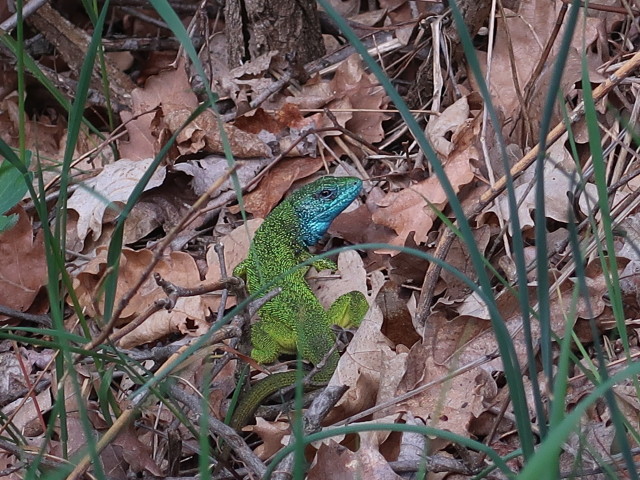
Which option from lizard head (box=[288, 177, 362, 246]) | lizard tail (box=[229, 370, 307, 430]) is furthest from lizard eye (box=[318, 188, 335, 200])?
lizard tail (box=[229, 370, 307, 430])

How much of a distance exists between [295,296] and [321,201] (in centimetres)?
67

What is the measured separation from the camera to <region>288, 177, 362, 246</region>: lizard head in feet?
13.7

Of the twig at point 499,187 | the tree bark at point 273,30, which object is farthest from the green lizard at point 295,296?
the tree bark at point 273,30

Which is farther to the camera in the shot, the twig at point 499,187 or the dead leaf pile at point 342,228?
the twig at point 499,187

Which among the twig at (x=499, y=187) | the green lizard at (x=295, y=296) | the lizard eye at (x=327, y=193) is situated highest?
the twig at (x=499, y=187)

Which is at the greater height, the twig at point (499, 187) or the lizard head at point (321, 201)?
the twig at point (499, 187)

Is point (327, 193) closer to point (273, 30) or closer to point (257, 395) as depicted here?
point (273, 30)

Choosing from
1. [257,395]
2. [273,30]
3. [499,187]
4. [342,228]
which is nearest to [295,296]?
[342,228]

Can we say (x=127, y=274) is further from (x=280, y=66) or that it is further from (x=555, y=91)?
(x=555, y=91)

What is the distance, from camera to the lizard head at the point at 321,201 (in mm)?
4161

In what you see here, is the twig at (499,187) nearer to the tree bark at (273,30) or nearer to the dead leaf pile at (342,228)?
the dead leaf pile at (342,228)

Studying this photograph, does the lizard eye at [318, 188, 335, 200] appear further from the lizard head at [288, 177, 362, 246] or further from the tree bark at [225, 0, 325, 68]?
the tree bark at [225, 0, 325, 68]

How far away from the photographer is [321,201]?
4281 mm

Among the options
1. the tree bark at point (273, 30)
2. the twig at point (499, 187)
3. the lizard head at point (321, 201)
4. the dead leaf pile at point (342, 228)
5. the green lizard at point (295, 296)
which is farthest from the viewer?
the tree bark at point (273, 30)
